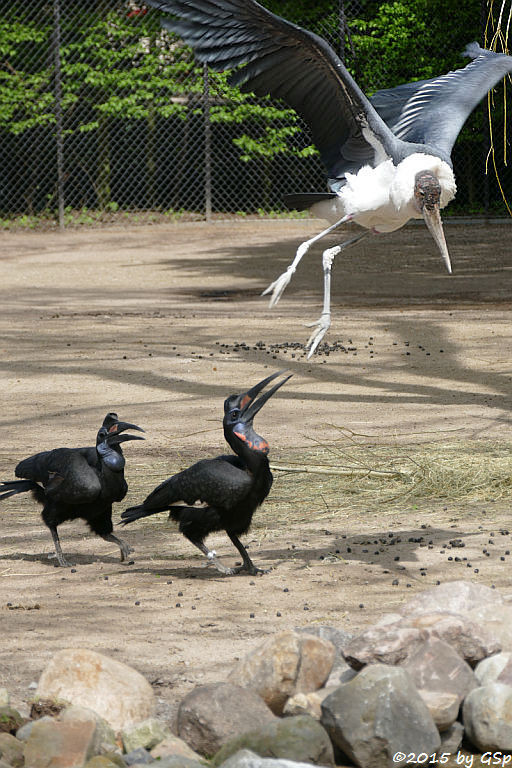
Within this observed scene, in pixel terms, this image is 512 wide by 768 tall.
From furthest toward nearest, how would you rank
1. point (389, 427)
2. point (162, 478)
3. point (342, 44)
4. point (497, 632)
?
1. point (342, 44)
2. point (389, 427)
3. point (162, 478)
4. point (497, 632)


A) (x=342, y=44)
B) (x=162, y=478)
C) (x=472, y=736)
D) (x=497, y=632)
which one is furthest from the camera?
(x=342, y=44)

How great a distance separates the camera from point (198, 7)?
220 inches

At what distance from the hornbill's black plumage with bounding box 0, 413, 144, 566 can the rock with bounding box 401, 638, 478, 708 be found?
203cm

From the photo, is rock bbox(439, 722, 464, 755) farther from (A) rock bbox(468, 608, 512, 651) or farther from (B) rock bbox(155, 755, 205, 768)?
(B) rock bbox(155, 755, 205, 768)

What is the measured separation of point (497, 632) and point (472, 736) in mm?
530

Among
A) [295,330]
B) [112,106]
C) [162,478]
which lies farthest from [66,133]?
[162,478]

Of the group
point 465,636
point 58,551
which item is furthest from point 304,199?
point 465,636

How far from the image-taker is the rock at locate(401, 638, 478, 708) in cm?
387

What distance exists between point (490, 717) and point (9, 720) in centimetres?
145

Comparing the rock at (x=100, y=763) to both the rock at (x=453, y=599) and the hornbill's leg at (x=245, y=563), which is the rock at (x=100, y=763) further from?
the hornbill's leg at (x=245, y=563)

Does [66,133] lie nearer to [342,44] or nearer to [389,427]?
[342,44]

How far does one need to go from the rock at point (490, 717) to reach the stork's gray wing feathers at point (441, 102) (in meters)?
2.93

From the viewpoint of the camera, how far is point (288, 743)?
356 cm

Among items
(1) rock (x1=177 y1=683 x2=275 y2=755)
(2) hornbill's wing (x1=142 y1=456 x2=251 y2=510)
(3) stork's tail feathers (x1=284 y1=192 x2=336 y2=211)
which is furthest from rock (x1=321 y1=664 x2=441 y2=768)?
(3) stork's tail feathers (x1=284 y1=192 x2=336 y2=211)
